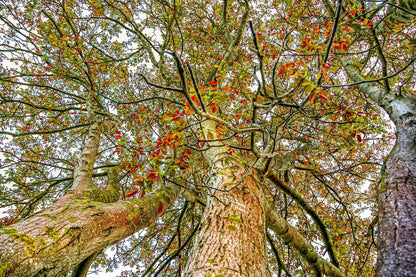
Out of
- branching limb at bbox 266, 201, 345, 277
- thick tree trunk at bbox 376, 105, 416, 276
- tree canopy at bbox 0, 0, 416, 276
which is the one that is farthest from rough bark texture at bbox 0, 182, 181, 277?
branching limb at bbox 266, 201, 345, 277

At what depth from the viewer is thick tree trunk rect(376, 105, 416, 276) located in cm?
83

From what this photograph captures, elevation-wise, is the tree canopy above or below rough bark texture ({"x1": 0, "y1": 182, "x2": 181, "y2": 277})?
above

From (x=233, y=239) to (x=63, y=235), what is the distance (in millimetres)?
1428

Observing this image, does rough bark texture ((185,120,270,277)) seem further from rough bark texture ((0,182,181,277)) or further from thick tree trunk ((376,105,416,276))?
thick tree trunk ((376,105,416,276))

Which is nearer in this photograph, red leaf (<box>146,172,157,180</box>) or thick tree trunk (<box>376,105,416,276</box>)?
thick tree trunk (<box>376,105,416,276</box>)

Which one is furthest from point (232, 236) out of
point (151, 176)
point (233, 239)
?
point (151, 176)

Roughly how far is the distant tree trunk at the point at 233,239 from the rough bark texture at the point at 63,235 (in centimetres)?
58

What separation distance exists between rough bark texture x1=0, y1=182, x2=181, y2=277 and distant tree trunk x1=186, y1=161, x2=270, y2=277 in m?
0.58

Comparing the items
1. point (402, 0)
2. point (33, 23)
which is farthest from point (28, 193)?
point (402, 0)

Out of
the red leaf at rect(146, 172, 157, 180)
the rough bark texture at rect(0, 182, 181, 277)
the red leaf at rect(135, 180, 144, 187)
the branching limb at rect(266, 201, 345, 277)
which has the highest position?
the branching limb at rect(266, 201, 345, 277)

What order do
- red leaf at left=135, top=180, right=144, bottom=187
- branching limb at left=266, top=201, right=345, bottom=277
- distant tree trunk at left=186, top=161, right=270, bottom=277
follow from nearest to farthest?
distant tree trunk at left=186, top=161, right=270, bottom=277
red leaf at left=135, top=180, right=144, bottom=187
branching limb at left=266, top=201, right=345, bottom=277

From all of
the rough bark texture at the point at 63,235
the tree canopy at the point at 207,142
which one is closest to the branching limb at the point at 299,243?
the tree canopy at the point at 207,142

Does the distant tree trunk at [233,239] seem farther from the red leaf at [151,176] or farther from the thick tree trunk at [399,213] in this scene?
the thick tree trunk at [399,213]

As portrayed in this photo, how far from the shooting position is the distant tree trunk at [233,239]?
4.28 feet
